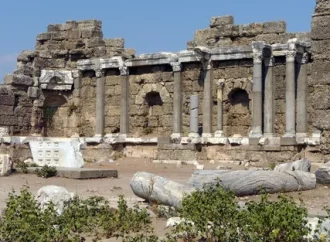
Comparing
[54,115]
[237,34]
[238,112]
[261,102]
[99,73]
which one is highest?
[237,34]

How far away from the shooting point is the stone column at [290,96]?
20.6m

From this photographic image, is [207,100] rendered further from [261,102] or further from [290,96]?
[290,96]

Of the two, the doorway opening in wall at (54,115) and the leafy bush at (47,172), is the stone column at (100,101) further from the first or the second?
the leafy bush at (47,172)

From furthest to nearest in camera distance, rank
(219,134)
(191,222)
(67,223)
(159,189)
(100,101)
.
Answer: (100,101) < (219,134) < (159,189) < (191,222) < (67,223)

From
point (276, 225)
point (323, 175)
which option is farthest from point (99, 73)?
point (276, 225)

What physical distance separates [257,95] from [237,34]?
304cm

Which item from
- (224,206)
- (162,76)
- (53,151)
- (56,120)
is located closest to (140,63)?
(162,76)

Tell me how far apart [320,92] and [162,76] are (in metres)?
12.3

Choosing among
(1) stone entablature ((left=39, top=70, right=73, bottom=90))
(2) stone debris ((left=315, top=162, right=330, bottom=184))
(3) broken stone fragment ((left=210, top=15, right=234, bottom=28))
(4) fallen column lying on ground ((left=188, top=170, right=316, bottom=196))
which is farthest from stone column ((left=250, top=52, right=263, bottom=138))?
(4) fallen column lying on ground ((left=188, top=170, right=316, bottom=196))

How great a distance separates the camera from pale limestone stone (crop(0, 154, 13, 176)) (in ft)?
52.1

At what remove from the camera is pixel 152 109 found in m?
24.6

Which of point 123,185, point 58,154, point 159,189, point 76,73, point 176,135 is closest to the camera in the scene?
point 159,189

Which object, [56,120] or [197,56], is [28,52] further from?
[197,56]

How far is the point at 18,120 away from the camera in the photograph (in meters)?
25.4
